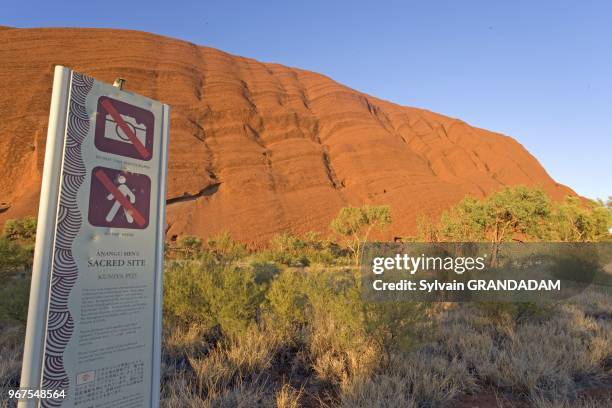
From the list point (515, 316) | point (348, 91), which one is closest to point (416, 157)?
point (348, 91)

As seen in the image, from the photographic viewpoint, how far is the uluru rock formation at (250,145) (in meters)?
43.3

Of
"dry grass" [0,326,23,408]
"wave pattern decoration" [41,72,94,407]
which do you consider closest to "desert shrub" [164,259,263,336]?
"dry grass" [0,326,23,408]

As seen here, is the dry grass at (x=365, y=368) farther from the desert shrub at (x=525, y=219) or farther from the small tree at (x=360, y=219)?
the small tree at (x=360, y=219)

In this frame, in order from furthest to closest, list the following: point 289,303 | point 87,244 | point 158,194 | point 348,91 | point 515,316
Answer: point 348,91 → point 515,316 → point 289,303 → point 158,194 → point 87,244

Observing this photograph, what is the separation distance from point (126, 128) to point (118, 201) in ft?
1.67

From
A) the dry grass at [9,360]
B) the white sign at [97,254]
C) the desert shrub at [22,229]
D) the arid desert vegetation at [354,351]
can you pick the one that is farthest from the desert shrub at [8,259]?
the desert shrub at [22,229]

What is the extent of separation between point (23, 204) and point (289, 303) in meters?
44.8

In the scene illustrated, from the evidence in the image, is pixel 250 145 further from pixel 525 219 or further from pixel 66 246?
pixel 66 246

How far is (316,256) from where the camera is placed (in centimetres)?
3039

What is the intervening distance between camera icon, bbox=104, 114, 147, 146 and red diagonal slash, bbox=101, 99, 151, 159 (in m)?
0.02

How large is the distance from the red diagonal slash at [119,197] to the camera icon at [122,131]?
0.26m

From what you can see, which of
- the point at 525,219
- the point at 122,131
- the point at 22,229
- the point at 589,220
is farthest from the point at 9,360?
the point at 22,229

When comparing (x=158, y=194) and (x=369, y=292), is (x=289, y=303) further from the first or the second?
(x=158, y=194)

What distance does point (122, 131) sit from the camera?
7.64 ft
